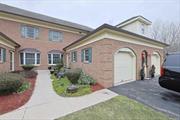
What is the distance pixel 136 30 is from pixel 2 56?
15105 mm

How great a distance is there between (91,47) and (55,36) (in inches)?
457

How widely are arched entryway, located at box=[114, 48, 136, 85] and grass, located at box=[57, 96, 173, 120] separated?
13.1ft

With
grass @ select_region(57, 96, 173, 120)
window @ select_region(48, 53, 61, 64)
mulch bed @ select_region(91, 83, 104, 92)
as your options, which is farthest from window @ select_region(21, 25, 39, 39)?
grass @ select_region(57, 96, 173, 120)

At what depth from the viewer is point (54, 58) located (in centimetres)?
2084

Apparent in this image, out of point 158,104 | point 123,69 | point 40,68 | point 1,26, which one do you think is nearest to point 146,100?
point 158,104

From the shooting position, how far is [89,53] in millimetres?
11312

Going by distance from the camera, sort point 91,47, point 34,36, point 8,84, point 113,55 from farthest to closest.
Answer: point 34,36 → point 91,47 → point 113,55 → point 8,84

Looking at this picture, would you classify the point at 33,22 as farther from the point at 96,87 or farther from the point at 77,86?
the point at 96,87

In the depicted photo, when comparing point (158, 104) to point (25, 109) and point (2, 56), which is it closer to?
point (25, 109)

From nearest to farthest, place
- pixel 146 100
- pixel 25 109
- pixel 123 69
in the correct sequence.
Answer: pixel 25 109, pixel 146 100, pixel 123 69

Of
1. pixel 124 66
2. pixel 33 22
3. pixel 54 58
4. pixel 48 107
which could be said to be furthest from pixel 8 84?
pixel 54 58

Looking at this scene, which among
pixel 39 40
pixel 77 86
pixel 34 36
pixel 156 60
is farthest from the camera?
pixel 39 40

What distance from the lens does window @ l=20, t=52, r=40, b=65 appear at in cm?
1772

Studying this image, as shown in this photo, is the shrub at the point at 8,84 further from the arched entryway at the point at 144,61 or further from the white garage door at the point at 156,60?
the white garage door at the point at 156,60
